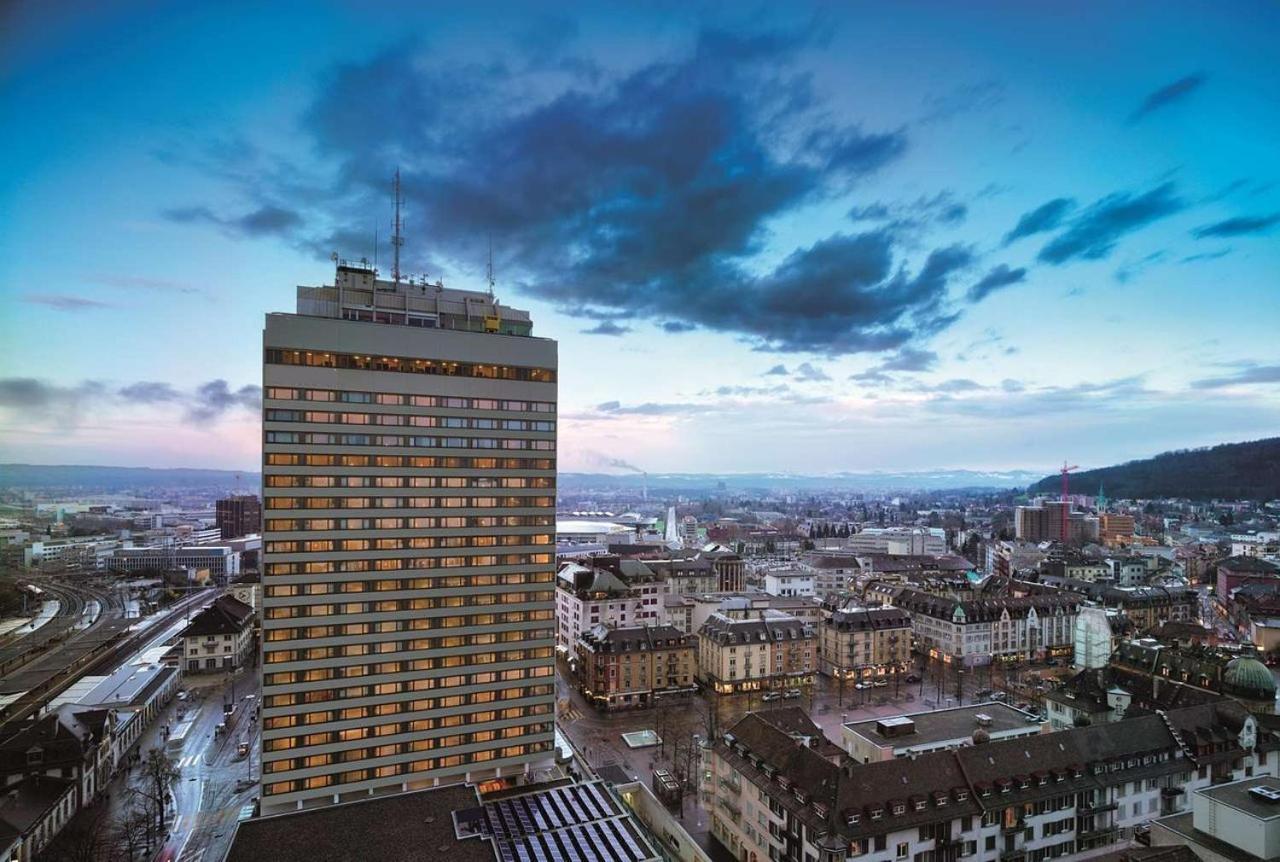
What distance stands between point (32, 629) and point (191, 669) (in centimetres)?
4424

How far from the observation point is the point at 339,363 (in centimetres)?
6956

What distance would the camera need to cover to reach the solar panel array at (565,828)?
5091 centimetres

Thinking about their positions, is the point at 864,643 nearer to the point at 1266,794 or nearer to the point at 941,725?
the point at 941,725

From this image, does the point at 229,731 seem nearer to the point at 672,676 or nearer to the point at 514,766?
the point at 514,766

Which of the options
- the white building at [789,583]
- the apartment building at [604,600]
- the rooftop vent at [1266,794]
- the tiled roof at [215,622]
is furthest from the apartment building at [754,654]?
the tiled roof at [215,622]

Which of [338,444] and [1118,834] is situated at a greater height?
→ [338,444]

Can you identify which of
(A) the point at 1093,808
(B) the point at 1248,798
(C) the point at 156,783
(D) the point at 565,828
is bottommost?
(C) the point at 156,783

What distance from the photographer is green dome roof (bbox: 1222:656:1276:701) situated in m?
84.9

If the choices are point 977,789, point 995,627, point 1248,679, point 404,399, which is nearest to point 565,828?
point 977,789

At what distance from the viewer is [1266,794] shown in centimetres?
4444

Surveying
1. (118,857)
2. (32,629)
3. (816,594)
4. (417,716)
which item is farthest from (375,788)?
(816,594)

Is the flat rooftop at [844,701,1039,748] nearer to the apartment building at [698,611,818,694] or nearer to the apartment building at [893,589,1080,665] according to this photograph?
the apartment building at [698,611,818,694]

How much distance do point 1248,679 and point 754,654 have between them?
212 feet

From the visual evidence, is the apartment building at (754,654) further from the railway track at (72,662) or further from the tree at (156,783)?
the railway track at (72,662)
